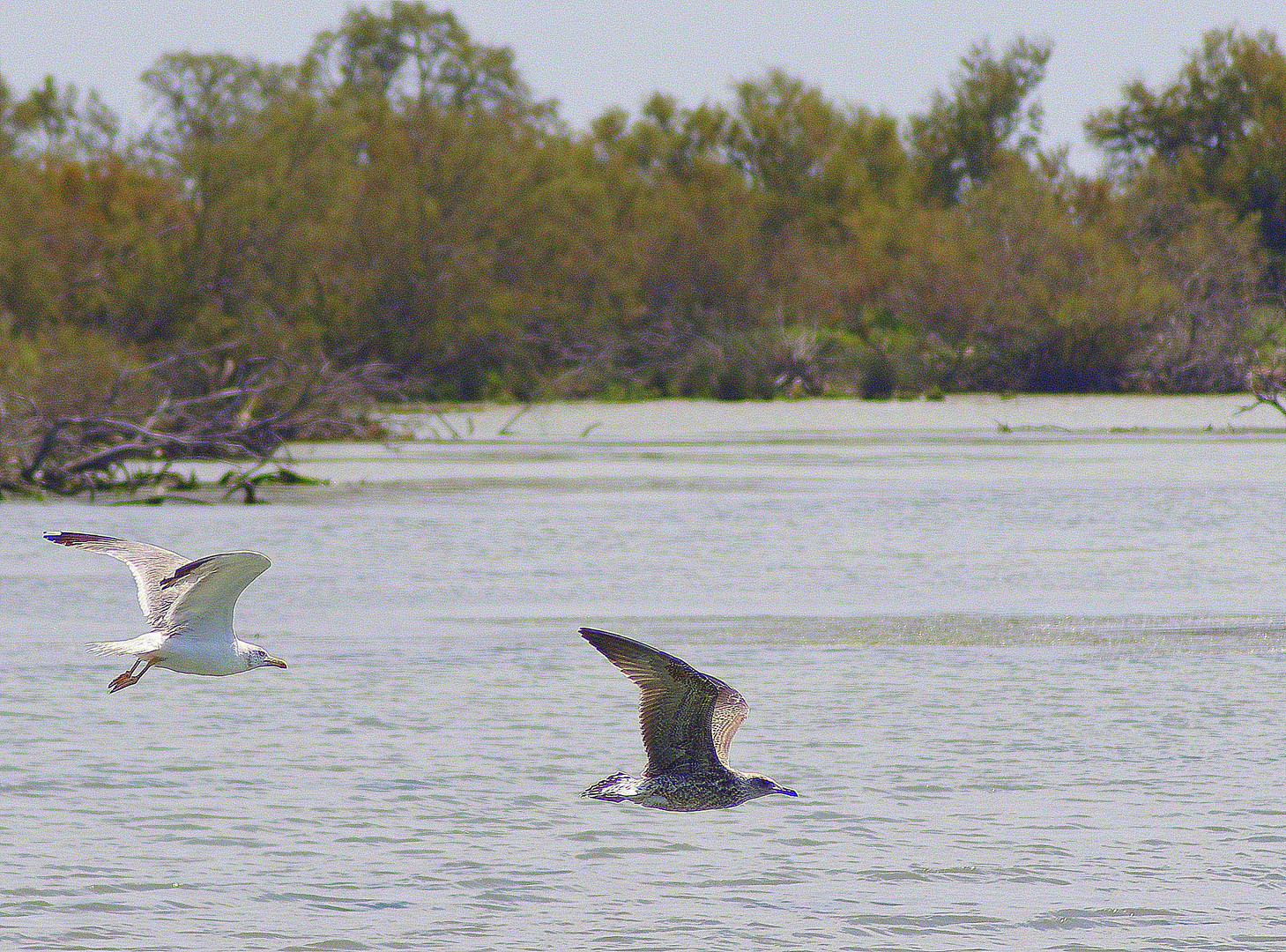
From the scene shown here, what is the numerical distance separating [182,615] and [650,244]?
35883 millimetres

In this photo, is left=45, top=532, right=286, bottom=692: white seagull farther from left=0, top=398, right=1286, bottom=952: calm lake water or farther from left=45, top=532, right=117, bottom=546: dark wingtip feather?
left=0, top=398, right=1286, bottom=952: calm lake water

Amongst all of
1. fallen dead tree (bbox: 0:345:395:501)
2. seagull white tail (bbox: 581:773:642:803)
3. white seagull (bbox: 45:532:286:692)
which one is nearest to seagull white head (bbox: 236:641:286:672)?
white seagull (bbox: 45:532:286:692)

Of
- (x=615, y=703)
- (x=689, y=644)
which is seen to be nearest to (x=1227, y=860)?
(x=615, y=703)

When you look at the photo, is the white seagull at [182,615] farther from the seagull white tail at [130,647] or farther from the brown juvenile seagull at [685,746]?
the brown juvenile seagull at [685,746]

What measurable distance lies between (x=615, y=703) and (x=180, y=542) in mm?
6689

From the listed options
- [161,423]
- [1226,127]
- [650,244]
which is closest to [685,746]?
[161,423]

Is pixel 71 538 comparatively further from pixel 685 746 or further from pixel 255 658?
pixel 685 746

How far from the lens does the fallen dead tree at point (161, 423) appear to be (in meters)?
19.4

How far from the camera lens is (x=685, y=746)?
6391mm

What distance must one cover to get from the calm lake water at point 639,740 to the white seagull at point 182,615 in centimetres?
67

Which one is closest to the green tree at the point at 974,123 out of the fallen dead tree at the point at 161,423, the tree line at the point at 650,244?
the tree line at the point at 650,244

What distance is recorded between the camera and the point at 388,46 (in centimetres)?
5966

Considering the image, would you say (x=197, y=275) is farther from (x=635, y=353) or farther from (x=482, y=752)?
(x=482, y=752)

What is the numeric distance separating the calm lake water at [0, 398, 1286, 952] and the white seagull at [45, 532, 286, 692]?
2.21 feet
